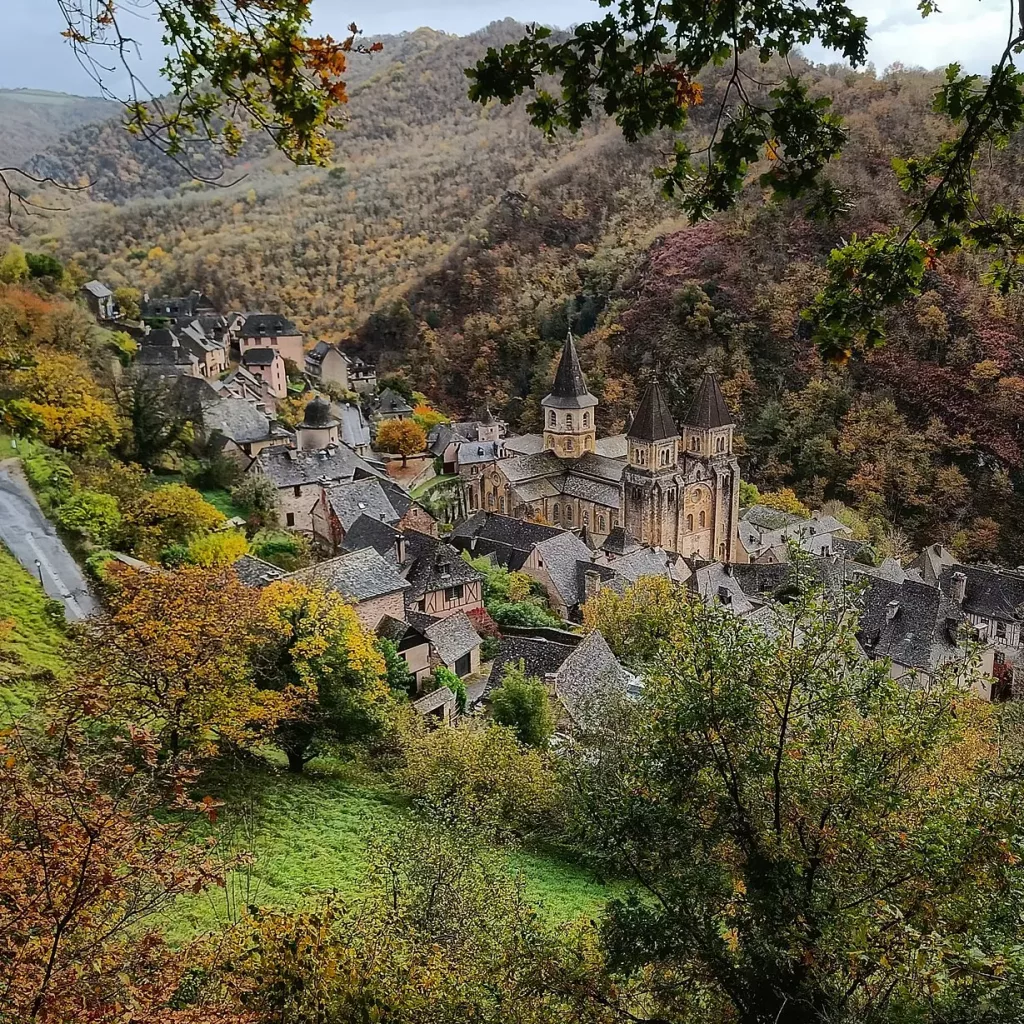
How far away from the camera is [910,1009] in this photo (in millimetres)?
7270

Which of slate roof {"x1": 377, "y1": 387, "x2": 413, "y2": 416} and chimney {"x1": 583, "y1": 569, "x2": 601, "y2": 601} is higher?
slate roof {"x1": 377, "y1": 387, "x2": 413, "y2": 416}

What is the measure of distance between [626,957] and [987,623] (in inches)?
1453

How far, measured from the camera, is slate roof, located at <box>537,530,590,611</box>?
3647cm

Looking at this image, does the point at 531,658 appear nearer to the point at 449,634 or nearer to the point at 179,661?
the point at 449,634

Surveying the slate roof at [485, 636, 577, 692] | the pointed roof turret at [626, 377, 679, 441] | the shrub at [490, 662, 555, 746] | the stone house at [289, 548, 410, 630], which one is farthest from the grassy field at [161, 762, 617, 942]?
the pointed roof turret at [626, 377, 679, 441]

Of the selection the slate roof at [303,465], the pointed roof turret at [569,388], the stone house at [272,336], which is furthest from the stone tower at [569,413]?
the stone house at [272,336]

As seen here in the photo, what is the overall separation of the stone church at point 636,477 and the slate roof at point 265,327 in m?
21.3

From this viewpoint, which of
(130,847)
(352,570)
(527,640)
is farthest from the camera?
(527,640)

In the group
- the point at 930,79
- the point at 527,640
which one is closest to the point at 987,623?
the point at 527,640

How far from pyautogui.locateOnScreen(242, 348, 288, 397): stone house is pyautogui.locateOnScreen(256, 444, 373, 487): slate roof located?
17.7m

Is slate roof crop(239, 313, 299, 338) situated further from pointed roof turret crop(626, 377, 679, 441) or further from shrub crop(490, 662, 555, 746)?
shrub crop(490, 662, 555, 746)

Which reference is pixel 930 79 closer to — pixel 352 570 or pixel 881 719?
pixel 352 570

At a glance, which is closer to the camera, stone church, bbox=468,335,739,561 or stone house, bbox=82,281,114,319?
stone church, bbox=468,335,739,561

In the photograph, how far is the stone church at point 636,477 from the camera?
4431cm
